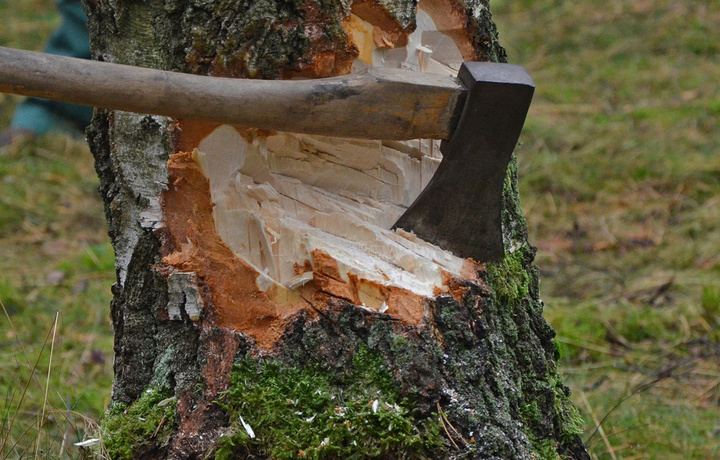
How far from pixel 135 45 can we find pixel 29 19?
6.74 m

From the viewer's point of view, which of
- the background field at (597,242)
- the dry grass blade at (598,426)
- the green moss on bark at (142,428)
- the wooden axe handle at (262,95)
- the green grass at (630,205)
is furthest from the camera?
the green grass at (630,205)

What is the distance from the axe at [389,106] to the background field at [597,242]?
2.16ft

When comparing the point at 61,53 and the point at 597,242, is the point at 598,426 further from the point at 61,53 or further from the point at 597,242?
the point at 61,53

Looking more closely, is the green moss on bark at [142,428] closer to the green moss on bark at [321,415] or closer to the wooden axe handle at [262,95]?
the green moss on bark at [321,415]

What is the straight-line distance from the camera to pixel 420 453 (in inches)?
54.6

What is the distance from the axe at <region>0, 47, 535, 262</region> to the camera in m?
1.38

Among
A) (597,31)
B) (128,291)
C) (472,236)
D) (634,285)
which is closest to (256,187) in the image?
(128,291)

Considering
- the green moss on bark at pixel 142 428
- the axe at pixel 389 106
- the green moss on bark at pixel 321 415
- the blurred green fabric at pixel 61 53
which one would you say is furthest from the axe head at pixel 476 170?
the blurred green fabric at pixel 61 53

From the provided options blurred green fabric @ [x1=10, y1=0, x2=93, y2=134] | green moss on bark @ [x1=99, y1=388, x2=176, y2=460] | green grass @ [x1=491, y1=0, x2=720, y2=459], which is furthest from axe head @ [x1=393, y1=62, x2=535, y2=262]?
blurred green fabric @ [x1=10, y1=0, x2=93, y2=134]

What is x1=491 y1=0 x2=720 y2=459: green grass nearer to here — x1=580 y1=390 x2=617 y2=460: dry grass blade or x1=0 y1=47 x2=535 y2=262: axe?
x1=580 y1=390 x2=617 y2=460: dry grass blade

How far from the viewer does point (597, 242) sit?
12.6ft

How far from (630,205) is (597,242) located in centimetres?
44

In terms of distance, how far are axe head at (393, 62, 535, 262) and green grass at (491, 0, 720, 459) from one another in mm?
814

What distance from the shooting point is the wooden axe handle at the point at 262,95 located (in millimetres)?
1376
